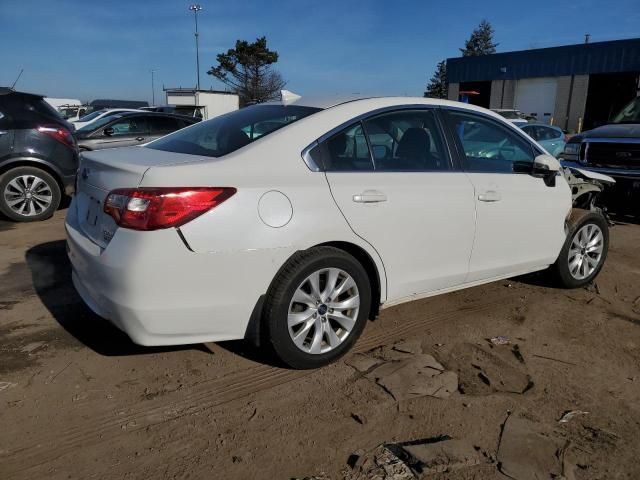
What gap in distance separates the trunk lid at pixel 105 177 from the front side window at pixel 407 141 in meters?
1.15

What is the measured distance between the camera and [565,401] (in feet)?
9.89

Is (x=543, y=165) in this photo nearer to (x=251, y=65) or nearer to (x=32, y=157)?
(x=32, y=157)

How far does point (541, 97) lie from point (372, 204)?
41.6m

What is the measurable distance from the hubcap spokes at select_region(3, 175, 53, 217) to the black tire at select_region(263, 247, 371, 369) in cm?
566

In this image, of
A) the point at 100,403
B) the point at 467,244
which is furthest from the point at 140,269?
the point at 467,244

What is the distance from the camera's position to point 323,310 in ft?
10.5

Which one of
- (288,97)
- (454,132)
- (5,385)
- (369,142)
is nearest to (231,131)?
(288,97)

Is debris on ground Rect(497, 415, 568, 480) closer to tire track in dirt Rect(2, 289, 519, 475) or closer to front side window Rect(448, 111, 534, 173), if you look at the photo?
tire track in dirt Rect(2, 289, 519, 475)

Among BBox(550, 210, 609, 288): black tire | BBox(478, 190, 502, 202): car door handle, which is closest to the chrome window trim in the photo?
BBox(550, 210, 609, 288): black tire

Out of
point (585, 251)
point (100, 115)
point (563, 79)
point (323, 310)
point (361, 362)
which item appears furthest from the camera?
point (563, 79)

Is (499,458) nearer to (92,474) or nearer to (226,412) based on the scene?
(226,412)

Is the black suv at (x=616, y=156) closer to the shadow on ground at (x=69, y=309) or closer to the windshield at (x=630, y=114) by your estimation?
the windshield at (x=630, y=114)

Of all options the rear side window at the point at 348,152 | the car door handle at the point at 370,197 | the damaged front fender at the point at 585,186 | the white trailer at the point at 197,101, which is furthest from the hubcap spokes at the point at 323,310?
the white trailer at the point at 197,101

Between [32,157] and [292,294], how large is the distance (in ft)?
18.9
